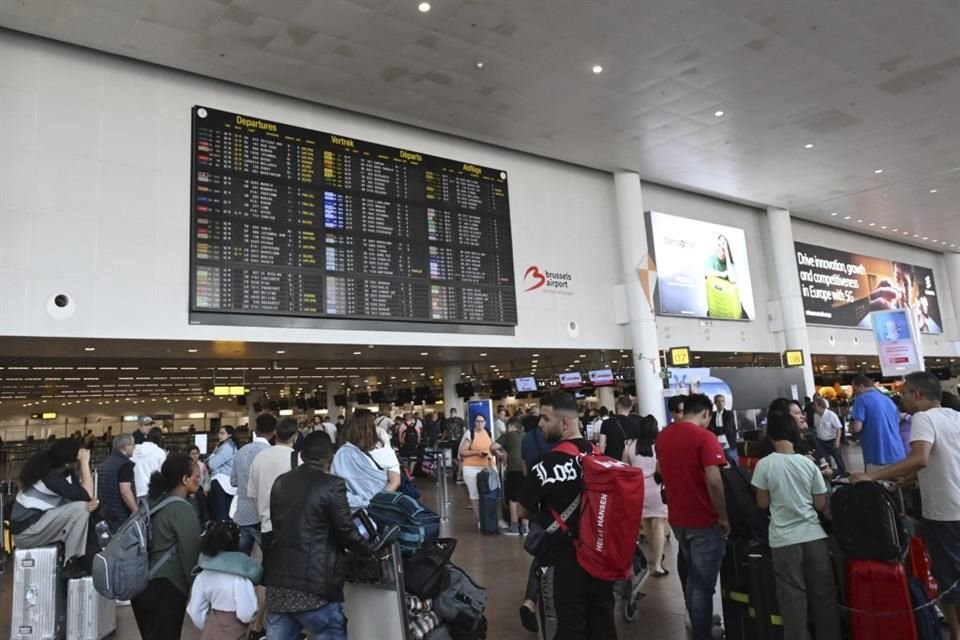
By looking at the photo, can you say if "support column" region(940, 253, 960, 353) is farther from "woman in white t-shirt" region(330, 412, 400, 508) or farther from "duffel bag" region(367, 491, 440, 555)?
"duffel bag" region(367, 491, 440, 555)

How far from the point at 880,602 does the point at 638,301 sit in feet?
40.4

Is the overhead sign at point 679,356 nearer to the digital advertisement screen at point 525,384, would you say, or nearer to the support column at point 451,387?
the digital advertisement screen at point 525,384

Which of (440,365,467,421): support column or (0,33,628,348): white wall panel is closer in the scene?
(0,33,628,348): white wall panel

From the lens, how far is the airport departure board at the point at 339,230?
1041 centimetres

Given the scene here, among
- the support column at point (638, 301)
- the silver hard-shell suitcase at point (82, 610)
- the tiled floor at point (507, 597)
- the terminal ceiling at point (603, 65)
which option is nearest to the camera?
the tiled floor at point (507, 597)

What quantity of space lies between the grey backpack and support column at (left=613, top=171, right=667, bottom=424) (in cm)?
1287

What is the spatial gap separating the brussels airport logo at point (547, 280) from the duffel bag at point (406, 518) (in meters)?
10.7

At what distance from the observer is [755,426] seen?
648 inches

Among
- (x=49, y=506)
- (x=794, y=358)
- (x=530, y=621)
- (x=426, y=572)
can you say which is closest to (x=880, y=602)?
(x=530, y=621)

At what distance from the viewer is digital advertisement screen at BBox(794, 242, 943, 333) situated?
21.6 metres

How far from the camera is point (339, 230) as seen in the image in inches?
452

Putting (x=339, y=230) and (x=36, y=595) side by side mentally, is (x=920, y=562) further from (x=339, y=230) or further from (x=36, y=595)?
(x=339, y=230)

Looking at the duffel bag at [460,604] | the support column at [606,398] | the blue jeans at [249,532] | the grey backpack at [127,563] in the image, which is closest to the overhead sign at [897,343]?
the duffel bag at [460,604]

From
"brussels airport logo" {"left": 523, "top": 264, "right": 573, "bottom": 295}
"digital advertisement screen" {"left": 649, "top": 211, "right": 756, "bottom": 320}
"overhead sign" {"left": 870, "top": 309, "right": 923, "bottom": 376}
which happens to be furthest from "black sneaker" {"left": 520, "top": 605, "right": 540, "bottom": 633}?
"digital advertisement screen" {"left": 649, "top": 211, "right": 756, "bottom": 320}
